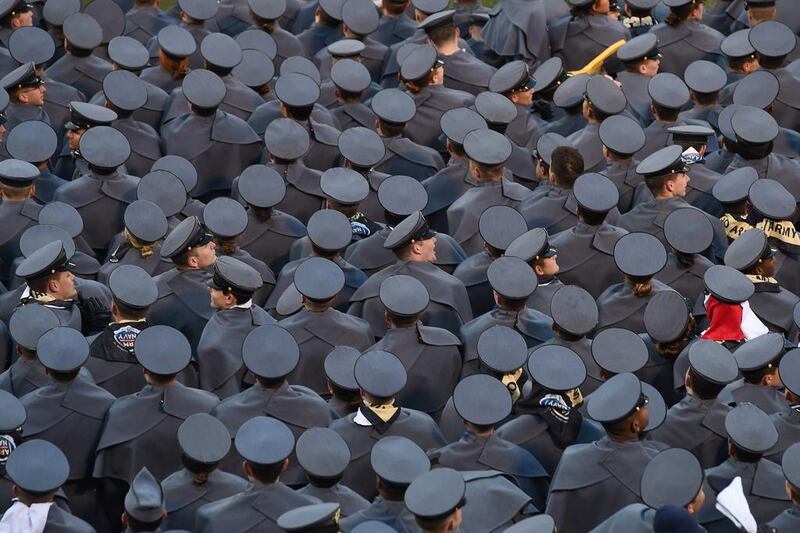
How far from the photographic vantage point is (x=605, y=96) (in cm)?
1448

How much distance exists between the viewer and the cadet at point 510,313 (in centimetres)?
1179

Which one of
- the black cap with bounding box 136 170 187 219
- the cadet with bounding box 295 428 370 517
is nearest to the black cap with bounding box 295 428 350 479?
the cadet with bounding box 295 428 370 517

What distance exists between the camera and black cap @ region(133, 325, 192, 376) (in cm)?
1098

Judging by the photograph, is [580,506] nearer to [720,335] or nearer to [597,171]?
[720,335]

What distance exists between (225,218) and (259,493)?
3267mm

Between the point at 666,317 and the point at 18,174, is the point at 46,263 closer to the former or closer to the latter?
the point at 18,174

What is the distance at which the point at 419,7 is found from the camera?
16.4 m

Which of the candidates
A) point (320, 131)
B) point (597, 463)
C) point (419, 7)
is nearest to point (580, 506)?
point (597, 463)

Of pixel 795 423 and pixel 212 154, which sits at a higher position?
pixel 795 423

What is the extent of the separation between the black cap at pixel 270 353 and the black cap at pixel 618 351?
175 centimetres

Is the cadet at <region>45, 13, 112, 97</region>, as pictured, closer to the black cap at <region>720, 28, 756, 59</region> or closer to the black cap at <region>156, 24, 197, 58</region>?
the black cap at <region>156, 24, 197, 58</region>

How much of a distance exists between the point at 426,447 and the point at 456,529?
1178mm

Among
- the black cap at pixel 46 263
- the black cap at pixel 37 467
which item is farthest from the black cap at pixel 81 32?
the black cap at pixel 37 467

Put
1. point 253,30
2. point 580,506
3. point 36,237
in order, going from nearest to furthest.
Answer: point 580,506 → point 36,237 → point 253,30
